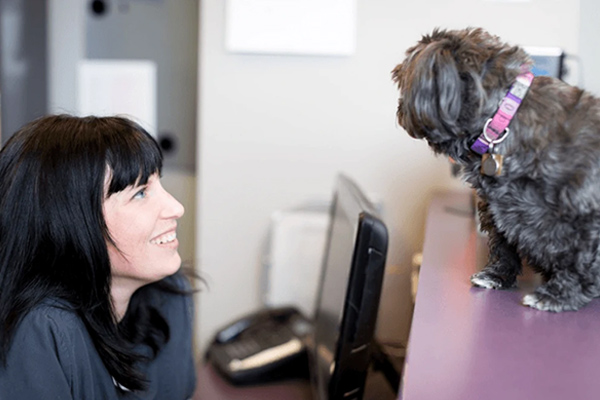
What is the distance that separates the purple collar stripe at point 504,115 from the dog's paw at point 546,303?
0.21 m

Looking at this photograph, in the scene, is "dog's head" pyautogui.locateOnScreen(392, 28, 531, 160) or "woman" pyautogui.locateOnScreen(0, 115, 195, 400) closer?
"dog's head" pyautogui.locateOnScreen(392, 28, 531, 160)

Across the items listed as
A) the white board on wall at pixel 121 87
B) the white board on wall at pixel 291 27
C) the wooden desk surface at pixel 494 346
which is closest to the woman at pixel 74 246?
the wooden desk surface at pixel 494 346

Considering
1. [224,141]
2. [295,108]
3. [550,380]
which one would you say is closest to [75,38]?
[224,141]

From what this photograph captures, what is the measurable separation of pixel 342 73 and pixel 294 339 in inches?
30.8

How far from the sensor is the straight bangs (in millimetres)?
1101

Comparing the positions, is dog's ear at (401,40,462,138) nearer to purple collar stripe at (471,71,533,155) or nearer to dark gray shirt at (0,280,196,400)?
purple collar stripe at (471,71,533,155)

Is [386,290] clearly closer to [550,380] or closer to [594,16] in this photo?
[594,16]

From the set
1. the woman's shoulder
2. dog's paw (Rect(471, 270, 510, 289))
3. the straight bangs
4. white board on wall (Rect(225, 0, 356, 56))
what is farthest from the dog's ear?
white board on wall (Rect(225, 0, 356, 56))

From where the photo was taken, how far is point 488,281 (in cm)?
86

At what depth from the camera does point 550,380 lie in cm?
65

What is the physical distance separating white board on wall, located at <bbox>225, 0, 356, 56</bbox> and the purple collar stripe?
4.12 ft

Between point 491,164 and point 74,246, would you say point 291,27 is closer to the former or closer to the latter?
point 74,246

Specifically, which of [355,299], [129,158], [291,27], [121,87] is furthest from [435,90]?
[121,87]

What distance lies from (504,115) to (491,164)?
0.18ft
